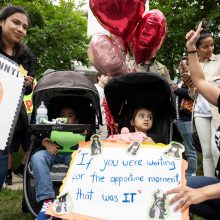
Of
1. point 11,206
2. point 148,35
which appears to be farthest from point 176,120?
point 11,206

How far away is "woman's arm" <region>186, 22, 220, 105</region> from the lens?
2.59 m

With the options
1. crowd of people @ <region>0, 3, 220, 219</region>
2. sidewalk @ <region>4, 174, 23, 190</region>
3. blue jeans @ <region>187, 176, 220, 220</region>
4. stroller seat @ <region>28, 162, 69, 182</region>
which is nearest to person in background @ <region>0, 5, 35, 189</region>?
crowd of people @ <region>0, 3, 220, 219</region>

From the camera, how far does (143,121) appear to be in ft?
11.6

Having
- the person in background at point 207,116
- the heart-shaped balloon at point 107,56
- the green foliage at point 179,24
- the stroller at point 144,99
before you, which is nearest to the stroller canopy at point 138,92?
the stroller at point 144,99

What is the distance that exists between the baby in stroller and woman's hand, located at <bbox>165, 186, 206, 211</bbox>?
1.21m

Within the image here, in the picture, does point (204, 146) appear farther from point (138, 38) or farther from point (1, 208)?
point (1, 208)

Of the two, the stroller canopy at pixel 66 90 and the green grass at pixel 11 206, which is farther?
the green grass at pixel 11 206

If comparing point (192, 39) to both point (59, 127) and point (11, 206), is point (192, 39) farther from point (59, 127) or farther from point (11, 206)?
point (11, 206)

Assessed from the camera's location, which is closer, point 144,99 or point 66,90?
point 144,99

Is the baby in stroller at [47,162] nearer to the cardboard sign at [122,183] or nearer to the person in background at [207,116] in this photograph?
the cardboard sign at [122,183]

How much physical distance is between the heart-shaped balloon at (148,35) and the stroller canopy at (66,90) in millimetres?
596

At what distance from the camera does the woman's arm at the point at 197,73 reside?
8.48 feet

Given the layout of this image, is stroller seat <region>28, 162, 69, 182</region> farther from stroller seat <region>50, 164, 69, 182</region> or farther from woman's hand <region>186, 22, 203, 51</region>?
woman's hand <region>186, 22, 203, 51</region>

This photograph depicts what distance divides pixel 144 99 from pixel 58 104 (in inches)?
38.0
